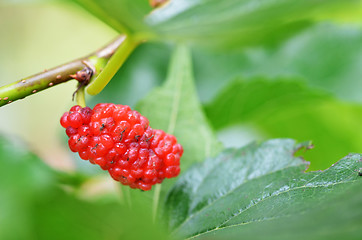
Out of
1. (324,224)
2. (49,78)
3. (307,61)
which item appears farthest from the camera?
(307,61)

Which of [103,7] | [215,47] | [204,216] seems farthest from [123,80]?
[204,216]

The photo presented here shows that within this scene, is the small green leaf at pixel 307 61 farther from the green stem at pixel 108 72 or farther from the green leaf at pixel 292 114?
the green stem at pixel 108 72

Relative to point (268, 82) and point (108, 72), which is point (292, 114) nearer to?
point (268, 82)

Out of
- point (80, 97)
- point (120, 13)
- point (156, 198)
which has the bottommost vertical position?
point (156, 198)

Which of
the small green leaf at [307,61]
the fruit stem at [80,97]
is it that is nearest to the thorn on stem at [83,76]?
the fruit stem at [80,97]

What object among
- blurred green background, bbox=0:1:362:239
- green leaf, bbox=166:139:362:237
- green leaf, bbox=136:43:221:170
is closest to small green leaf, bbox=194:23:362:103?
blurred green background, bbox=0:1:362:239

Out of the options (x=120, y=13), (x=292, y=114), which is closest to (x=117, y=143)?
(x=120, y=13)

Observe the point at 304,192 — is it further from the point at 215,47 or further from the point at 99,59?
the point at 215,47

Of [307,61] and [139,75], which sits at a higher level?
[307,61]
